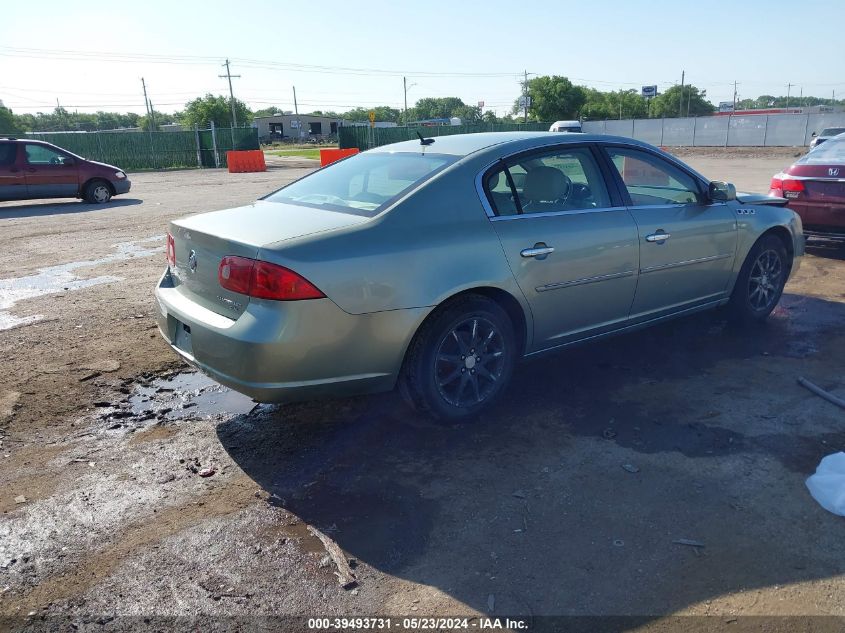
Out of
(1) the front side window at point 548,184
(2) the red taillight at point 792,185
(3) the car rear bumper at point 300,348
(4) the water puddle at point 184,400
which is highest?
(1) the front side window at point 548,184

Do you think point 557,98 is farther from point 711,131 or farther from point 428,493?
point 428,493

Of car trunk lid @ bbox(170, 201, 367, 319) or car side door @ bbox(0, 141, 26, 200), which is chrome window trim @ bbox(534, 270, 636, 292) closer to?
car trunk lid @ bbox(170, 201, 367, 319)

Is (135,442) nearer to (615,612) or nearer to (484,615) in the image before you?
(484,615)

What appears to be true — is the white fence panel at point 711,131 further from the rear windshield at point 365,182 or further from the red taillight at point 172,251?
the red taillight at point 172,251

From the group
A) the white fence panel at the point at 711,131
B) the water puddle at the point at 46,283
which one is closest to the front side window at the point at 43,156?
the water puddle at the point at 46,283

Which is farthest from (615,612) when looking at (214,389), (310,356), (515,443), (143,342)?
(143,342)

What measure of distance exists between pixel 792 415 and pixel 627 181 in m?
1.91

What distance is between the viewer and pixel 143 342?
19.0 feet

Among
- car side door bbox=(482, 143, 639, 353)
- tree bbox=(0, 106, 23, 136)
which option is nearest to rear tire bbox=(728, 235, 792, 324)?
car side door bbox=(482, 143, 639, 353)

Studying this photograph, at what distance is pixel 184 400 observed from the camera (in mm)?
4664

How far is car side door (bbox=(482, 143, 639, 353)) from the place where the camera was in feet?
13.7

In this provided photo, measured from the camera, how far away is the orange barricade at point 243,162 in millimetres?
29781

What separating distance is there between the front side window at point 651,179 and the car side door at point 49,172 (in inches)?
592

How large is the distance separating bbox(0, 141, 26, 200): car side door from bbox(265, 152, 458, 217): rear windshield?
1362 centimetres
